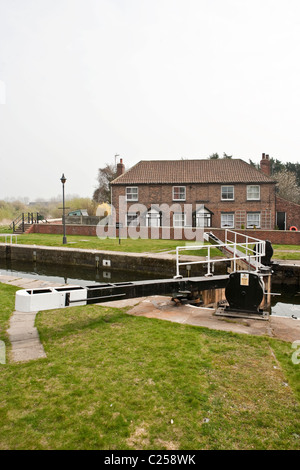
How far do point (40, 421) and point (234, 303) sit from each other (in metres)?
4.91

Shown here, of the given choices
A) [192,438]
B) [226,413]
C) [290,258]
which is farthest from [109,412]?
[290,258]

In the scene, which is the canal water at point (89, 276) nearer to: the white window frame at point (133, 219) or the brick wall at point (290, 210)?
the white window frame at point (133, 219)

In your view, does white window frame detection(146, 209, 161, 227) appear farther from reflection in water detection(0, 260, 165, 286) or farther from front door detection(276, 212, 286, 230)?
reflection in water detection(0, 260, 165, 286)

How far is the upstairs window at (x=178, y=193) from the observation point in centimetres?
3183

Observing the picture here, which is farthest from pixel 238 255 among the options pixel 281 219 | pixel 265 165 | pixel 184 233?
pixel 265 165

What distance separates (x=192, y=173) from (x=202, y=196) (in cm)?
310

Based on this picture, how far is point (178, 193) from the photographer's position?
31.9 meters

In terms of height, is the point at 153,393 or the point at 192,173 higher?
the point at 192,173

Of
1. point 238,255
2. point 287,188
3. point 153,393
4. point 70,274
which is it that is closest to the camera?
point 153,393

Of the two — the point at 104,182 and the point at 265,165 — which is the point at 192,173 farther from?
the point at 104,182

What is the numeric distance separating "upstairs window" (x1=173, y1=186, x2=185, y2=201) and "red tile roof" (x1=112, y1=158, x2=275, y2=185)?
2.01 ft

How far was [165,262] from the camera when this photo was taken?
1512 cm

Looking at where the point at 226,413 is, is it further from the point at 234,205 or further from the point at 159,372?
the point at 234,205

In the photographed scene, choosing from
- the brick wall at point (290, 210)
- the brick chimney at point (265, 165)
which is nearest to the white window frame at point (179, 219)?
the brick wall at point (290, 210)
